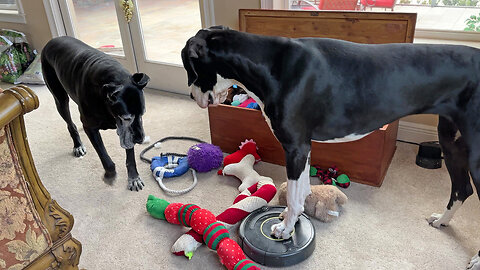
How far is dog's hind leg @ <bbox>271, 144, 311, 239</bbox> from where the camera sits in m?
1.50

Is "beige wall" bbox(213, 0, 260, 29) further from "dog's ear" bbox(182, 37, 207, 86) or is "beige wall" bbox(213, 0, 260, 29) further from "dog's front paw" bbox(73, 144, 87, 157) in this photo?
"dog's ear" bbox(182, 37, 207, 86)

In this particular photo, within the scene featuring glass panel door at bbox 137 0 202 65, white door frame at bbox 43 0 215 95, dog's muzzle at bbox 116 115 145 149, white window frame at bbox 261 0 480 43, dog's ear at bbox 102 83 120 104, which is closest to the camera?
dog's ear at bbox 102 83 120 104

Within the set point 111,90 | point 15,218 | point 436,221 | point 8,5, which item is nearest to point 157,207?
point 111,90

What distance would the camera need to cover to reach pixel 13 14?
398cm

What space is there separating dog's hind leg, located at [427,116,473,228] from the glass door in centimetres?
193

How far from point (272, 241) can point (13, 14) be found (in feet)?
12.2

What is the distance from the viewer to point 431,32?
7.76 ft

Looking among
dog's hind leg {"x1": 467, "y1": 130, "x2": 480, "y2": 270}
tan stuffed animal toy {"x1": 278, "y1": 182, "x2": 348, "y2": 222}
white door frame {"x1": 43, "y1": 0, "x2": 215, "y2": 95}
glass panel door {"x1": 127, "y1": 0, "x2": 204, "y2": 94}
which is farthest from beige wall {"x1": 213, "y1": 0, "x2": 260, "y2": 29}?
dog's hind leg {"x1": 467, "y1": 130, "x2": 480, "y2": 270}

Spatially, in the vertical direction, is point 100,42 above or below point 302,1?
below

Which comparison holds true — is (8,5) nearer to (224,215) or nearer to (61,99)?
(61,99)

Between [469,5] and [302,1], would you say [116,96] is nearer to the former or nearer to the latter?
[302,1]

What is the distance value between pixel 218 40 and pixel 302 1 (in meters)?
1.45

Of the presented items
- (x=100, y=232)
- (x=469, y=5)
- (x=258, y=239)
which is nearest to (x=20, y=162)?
(x=100, y=232)

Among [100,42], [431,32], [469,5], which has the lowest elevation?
[100,42]
